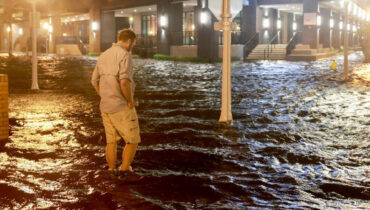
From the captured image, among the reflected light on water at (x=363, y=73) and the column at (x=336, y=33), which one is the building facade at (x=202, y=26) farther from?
the reflected light on water at (x=363, y=73)

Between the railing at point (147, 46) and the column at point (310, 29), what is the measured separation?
1590cm

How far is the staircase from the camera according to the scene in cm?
4245

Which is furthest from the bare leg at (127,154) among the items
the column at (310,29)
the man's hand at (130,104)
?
the column at (310,29)

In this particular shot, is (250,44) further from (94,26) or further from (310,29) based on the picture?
(94,26)

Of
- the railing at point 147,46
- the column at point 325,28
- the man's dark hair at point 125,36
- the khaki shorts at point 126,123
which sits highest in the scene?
the column at point 325,28

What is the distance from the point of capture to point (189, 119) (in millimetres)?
11617

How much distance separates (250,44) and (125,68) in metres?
39.4

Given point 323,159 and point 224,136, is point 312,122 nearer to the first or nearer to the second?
point 224,136

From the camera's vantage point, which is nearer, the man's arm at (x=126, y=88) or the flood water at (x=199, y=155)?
the flood water at (x=199, y=155)

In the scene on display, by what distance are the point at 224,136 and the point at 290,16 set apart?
49.8 meters

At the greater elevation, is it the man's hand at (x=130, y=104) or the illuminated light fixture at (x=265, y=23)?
the illuminated light fixture at (x=265, y=23)

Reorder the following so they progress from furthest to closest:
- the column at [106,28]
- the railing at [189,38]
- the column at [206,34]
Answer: the column at [106,28], the railing at [189,38], the column at [206,34]

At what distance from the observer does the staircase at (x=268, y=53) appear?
139ft

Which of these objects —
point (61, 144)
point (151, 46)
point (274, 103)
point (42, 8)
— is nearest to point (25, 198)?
point (61, 144)
